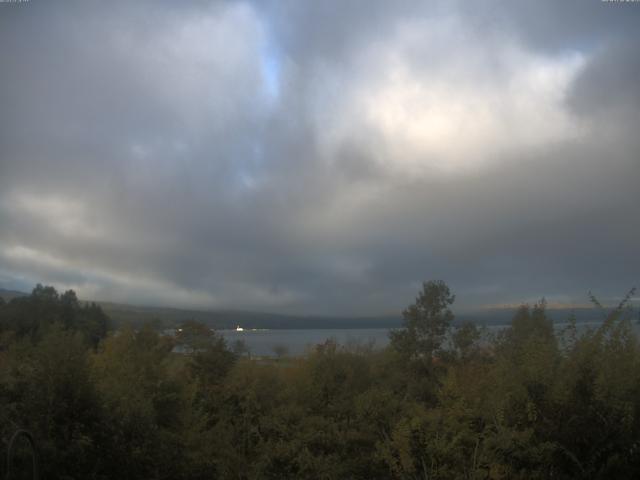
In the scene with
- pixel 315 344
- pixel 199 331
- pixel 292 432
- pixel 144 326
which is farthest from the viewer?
pixel 199 331

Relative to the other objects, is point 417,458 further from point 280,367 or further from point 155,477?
point 280,367

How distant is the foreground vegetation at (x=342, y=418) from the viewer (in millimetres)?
9328

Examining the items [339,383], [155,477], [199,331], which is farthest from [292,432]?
[199,331]

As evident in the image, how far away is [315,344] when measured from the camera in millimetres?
17781

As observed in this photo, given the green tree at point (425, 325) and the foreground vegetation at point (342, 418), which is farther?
the green tree at point (425, 325)

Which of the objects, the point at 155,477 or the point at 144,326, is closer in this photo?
the point at 155,477

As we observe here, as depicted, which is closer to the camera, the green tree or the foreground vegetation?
the foreground vegetation

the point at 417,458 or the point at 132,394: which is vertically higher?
the point at 132,394

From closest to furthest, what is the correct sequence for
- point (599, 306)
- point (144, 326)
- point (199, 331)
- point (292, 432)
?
point (599, 306) < point (292, 432) < point (144, 326) < point (199, 331)

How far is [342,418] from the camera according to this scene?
13984 millimetres

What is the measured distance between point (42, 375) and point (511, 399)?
7648 millimetres

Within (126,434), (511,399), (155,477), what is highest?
(511,399)

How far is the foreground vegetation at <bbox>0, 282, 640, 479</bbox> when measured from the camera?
30.6ft

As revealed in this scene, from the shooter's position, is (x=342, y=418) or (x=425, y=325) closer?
(x=342, y=418)
